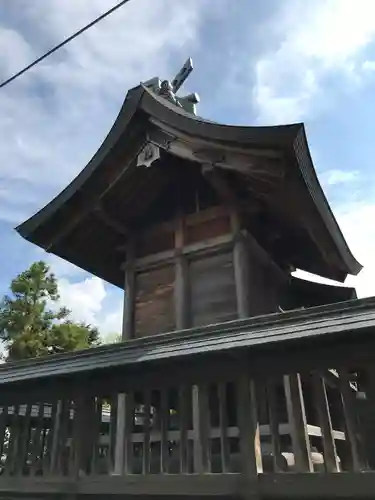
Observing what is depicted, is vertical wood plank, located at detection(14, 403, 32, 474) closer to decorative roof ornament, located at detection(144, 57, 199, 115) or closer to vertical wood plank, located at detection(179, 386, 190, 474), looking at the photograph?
vertical wood plank, located at detection(179, 386, 190, 474)

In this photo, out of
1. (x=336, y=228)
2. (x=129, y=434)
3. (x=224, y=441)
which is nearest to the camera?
(x=224, y=441)

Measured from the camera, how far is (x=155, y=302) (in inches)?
316

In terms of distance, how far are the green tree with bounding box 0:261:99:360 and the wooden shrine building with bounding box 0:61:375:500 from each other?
11496 mm

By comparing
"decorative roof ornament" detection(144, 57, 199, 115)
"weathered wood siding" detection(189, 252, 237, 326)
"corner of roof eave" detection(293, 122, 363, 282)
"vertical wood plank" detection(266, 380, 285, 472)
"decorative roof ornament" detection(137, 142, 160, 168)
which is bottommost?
"vertical wood plank" detection(266, 380, 285, 472)

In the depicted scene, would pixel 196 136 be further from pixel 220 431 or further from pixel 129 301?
pixel 220 431

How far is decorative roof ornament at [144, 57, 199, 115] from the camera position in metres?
9.45

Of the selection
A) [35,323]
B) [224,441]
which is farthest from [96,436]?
[35,323]

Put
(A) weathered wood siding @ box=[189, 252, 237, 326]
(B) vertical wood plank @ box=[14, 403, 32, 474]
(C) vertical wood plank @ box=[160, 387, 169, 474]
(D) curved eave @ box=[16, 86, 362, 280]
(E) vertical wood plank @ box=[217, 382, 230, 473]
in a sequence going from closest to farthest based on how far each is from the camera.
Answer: (E) vertical wood plank @ box=[217, 382, 230, 473] → (C) vertical wood plank @ box=[160, 387, 169, 474] → (B) vertical wood plank @ box=[14, 403, 32, 474] → (D) curved eave @ box=[16, 86, 362, 280] → (A) weathered wood siding @ box=[189, 252, 237, 326]

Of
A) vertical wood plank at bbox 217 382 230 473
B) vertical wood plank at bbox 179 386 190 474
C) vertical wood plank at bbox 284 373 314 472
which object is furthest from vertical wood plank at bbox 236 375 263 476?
vertical wood plank at bbox 179 386 190 474

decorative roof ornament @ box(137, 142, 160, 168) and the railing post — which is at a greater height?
decorative roof ornament @ box(137, 142, 160, 168)

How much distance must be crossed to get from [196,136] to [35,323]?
1587cm

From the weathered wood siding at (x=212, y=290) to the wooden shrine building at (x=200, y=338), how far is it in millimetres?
27

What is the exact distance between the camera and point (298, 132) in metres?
6.26

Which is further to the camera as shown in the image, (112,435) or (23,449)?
(23,449)
